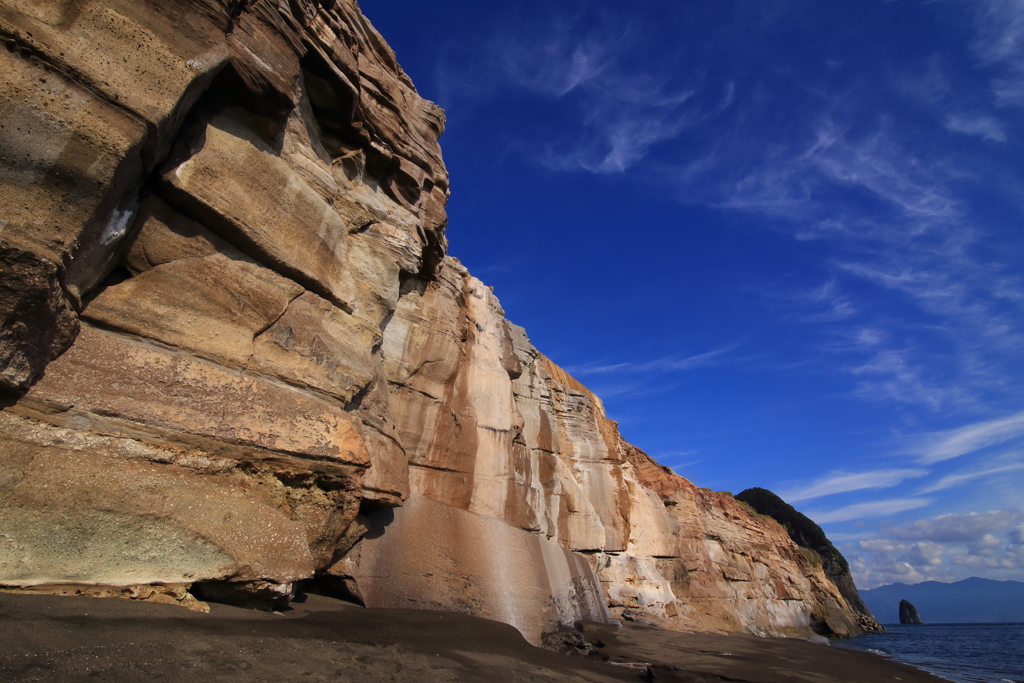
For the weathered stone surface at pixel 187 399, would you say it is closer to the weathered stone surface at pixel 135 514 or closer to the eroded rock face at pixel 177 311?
the eroded rock face at pixel 177 311

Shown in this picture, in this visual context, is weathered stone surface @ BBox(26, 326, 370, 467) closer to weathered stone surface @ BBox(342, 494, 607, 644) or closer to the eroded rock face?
the eroded rock face

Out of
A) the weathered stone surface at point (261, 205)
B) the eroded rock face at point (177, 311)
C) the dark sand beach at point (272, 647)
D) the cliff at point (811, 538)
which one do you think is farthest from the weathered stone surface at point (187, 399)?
the cliff at point (811, 538)

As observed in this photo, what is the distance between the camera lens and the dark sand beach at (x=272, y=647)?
342 centimetres

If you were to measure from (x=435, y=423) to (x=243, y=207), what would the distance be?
605 centimetres

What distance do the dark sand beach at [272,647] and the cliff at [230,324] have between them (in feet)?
1.26

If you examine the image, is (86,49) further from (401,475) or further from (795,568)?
(795,568)

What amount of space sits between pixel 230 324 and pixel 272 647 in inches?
140

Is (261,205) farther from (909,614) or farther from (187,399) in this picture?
(909,614)

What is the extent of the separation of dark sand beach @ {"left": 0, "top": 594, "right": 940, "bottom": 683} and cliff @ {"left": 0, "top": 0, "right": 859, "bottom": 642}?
1.26 ft

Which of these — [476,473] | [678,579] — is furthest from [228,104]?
[678,579]

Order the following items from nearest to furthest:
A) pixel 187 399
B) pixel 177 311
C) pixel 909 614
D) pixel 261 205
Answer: pixel 187 399 < pixel 177 311 < pixel 261 205 < pixel 909 614

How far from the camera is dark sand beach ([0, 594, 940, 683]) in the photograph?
134 inches

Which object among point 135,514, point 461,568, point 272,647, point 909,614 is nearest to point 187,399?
point 135,514

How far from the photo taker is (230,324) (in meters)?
6.28
